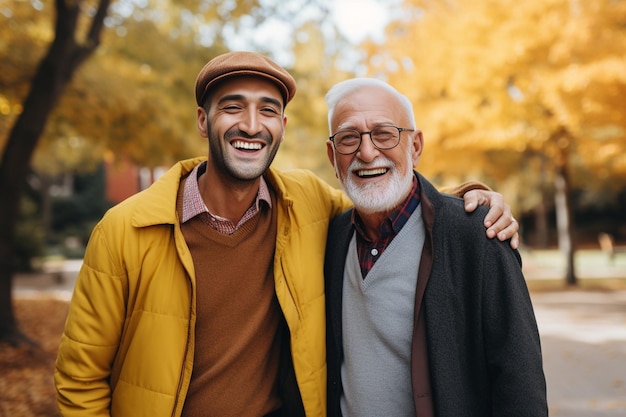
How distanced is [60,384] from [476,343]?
5.81 ft

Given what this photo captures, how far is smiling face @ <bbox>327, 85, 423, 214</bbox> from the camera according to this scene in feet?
8.38

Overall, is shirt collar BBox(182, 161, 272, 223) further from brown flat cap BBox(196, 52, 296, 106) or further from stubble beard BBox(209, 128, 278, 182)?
brown flat cap BBox(196, 52, 296, 106)

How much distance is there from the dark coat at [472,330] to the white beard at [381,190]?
0.79 ft

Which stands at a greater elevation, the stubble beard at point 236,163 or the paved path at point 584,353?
the stubble beard at point 236,163

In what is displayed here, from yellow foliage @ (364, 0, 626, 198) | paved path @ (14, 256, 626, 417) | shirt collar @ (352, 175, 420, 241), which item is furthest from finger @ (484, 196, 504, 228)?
yellow foliage @ (364, 0, 626, 198)

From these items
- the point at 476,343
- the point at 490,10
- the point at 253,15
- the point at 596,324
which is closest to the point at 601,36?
the point at 490,10

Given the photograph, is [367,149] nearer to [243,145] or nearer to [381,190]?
[381,190]

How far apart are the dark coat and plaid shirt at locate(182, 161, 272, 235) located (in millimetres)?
854

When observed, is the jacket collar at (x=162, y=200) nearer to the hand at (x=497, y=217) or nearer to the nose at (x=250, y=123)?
the nose at (x=250, y=123)

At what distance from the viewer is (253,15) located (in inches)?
333

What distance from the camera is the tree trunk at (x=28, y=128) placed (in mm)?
6863

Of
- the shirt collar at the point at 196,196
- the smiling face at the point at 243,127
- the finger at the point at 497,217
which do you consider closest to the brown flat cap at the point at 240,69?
the smiling face at the point at 243,127

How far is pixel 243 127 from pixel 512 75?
9.72m

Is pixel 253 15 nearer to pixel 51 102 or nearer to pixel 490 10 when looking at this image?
pixel 51 102
